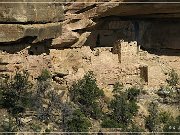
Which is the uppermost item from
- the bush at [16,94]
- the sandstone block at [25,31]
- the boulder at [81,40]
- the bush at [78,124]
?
the sandstone block at [25,31]

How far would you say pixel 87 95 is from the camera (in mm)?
18469

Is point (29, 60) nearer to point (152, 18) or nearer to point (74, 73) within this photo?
point (74, 73)

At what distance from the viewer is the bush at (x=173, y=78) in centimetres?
2045

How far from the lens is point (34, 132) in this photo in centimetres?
1652

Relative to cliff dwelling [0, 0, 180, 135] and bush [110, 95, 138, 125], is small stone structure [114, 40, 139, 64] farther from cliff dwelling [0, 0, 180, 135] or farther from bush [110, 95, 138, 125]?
bush [110, 95, 138, 125]

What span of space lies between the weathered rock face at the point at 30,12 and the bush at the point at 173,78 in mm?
4447

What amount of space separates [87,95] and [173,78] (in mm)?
3490

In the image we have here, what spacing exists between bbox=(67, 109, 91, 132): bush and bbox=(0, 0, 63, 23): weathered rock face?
9.68 feet

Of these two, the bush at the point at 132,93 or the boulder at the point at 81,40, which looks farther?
the boulder at the point at 81,40

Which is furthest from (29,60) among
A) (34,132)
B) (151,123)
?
(151,123)

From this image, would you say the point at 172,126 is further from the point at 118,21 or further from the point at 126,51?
the point at 118,21

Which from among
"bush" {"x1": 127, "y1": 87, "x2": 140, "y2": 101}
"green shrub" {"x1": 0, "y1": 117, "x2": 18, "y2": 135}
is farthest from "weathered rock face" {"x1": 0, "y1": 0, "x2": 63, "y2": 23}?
"bush" {"x1": 127, "y1": 87, "x2": 140, "y2": 101}

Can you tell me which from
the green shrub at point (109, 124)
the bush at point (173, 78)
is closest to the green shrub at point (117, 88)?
the bush at point (173, 78)

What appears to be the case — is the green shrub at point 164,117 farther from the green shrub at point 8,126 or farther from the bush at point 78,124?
the green shrub at point 8,126
